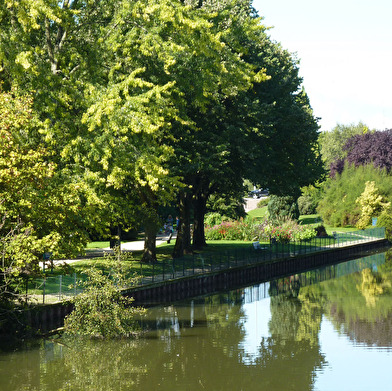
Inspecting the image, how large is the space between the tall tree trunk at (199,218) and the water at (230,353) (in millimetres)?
13995

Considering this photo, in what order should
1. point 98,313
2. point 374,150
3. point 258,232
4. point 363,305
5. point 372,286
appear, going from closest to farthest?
1. point 98,313
2. point 363,305
3. point 372,286
4. point 258,232
5. point 374,150

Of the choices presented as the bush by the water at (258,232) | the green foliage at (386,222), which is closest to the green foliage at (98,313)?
the bush by the water at (258,232)

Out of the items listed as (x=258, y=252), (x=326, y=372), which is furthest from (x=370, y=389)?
(x=258, y=252)

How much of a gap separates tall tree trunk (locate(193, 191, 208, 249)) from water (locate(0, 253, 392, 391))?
551 inches

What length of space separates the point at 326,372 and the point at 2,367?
9819mm

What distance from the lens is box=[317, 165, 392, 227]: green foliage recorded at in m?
71.6

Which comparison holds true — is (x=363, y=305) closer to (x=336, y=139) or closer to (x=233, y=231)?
(x=233, y=231)

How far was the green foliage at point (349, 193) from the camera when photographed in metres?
71.6

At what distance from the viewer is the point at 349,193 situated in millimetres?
73125

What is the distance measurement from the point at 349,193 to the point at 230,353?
54893 mm

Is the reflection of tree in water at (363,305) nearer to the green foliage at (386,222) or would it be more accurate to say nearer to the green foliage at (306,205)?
the green foliage at (386,222)

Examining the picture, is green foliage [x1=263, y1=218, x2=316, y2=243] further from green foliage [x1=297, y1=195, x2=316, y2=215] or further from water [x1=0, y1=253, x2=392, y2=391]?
green foliage [x1=297, y1=195, x2=316, y2=215]

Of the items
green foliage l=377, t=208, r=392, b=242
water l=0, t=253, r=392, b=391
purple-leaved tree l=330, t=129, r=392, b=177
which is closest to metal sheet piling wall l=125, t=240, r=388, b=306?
water l=0, t=253, r=392, b=391

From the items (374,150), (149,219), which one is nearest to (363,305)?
(149,219)
